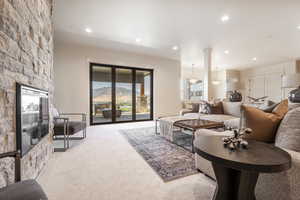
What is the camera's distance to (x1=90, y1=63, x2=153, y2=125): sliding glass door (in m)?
5.10

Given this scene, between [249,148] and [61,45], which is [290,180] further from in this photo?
[61,45]

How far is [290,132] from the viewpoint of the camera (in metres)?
1.25

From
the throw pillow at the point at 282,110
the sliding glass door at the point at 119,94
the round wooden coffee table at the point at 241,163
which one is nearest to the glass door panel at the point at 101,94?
the sliding glass door at the point at 119,94

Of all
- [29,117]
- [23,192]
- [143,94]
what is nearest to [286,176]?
[23,192]

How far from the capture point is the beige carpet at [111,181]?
139cm

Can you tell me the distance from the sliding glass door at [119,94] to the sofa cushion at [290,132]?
4765 millimetres

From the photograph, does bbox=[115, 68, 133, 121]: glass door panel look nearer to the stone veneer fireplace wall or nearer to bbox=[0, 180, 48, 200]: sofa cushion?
the stone veneer fireplace wall

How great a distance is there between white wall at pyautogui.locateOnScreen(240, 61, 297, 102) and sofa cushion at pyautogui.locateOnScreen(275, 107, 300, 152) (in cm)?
730

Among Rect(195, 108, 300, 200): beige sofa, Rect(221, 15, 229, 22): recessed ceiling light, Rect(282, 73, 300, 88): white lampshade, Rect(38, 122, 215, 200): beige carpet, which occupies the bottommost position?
Rect(38, 122, 215, 200): beige carpet

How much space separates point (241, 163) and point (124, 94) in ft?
16.4

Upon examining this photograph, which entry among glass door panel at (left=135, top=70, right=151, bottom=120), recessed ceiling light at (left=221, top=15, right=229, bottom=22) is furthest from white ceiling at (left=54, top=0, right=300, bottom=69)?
glass door panel at (left=135, top=70, right=151, bottom=120)

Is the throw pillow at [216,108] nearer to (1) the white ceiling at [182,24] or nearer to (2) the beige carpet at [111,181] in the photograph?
(1) the white ceiling at [182,24]

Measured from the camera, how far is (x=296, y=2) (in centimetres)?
248

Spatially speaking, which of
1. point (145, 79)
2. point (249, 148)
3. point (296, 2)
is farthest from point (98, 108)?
point (296, 2)
